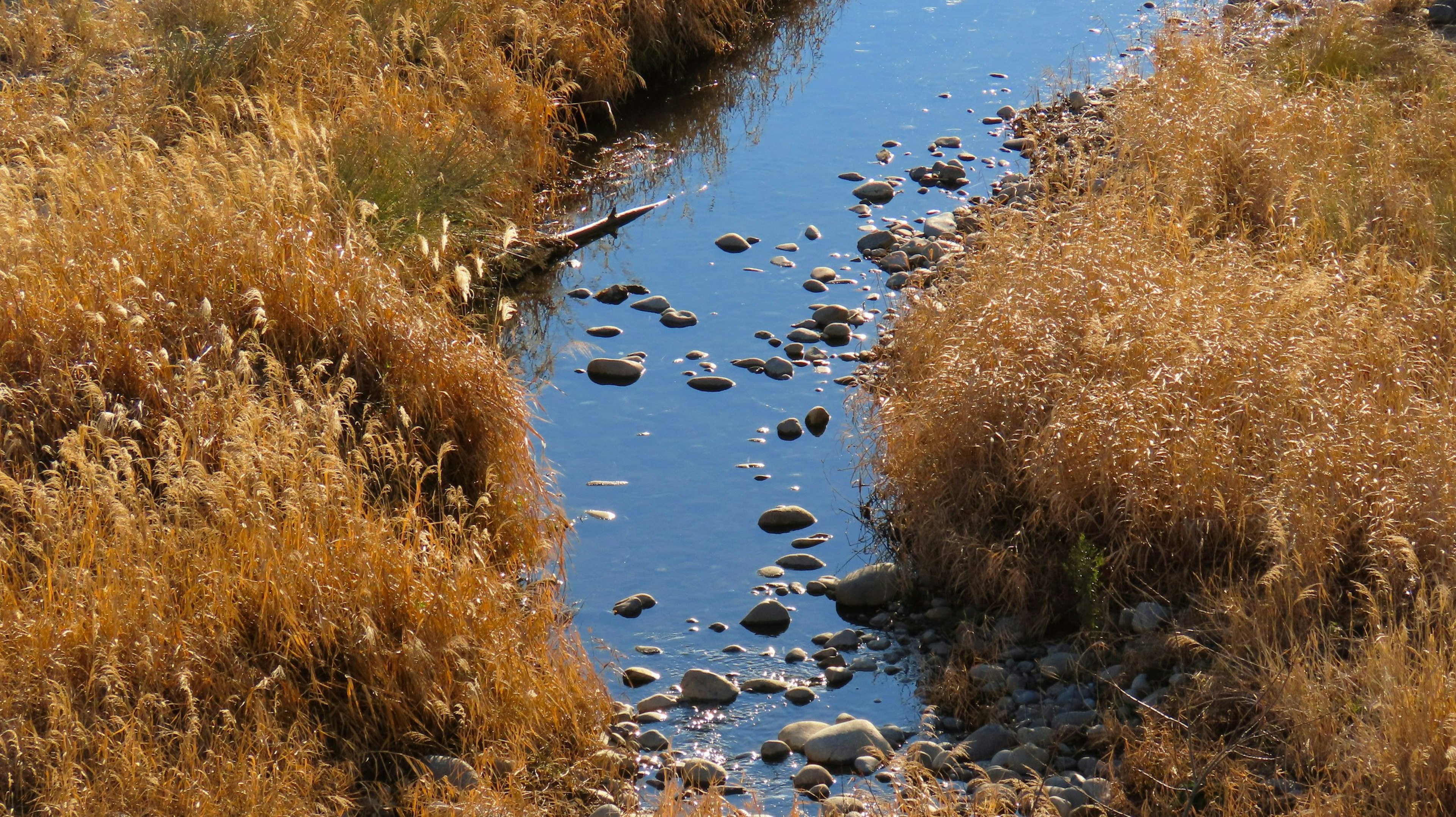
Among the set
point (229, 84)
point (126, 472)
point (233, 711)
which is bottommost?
point (233, 711)

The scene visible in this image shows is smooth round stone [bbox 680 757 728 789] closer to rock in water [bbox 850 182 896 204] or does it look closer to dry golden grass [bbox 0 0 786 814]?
dry golden grass [bbox 0 0 786 814]

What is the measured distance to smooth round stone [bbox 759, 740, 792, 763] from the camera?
13.4ft

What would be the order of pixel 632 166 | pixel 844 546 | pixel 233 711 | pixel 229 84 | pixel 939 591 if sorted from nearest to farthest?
pixel 233 711
pixel 939 591
pixel 844 546
pixel 229 84
pixel 632 166

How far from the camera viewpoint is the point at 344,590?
3.87 m

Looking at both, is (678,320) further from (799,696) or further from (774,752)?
(774,752)

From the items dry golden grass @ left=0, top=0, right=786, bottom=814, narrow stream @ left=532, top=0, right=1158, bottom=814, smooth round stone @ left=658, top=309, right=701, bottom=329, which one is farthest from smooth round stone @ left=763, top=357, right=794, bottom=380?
dry golden grass @ left=0, top=0, right=786, bottom=814

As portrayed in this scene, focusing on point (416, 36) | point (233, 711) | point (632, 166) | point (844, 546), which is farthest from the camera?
point (632, 166)

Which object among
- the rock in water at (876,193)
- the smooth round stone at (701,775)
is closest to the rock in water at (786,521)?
the smooth round stone at (701,775)

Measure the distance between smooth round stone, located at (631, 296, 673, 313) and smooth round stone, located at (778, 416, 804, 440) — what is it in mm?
1402

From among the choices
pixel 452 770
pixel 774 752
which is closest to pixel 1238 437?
pixel 774 752

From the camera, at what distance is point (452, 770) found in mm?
3738

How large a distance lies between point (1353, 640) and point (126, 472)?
3786 millimetres

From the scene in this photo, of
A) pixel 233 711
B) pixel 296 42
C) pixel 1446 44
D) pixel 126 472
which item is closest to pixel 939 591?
pixel 233 711

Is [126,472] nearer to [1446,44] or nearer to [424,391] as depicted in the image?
[424,391]
